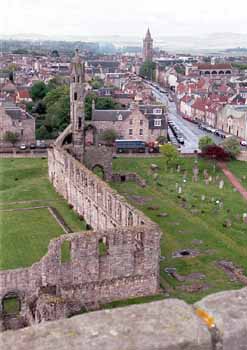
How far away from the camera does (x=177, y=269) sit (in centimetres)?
3186

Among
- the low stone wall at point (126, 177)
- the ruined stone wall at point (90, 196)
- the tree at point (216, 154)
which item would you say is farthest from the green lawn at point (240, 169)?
the ruined stone wall at point (90, 196)

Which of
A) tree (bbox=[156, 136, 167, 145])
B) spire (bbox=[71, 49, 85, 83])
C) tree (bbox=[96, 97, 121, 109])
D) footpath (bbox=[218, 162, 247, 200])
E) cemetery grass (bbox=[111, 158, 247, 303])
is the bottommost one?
cemetery grass (bbox=[111, 158, 247, 303])

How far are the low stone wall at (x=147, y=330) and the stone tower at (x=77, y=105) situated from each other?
49351 millimetres

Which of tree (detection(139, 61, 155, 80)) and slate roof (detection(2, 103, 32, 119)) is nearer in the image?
slate roof (detection(2, 103, 32, 119))

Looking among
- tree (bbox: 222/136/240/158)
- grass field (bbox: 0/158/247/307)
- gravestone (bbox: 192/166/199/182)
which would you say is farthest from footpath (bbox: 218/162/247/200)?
gravestone (bbox: 192/166/199/182)

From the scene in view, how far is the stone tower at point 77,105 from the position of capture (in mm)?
54812

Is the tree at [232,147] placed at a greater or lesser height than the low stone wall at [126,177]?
greater

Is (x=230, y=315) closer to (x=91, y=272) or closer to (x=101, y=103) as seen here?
(x=91, y=272)

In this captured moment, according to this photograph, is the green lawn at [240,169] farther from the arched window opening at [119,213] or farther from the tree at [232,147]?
the arched window opening at [119,213]

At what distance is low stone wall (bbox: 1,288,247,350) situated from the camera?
476cm

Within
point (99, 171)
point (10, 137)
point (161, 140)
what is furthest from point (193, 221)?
point (10, 137)

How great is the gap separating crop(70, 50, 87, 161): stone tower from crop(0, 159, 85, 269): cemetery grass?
5425 millimetres

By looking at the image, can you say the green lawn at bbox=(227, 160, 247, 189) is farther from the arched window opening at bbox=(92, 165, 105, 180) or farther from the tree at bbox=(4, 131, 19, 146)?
the tree at bbox=(4, 131, 19, 146)

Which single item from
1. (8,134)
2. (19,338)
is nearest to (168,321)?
(19,338)
